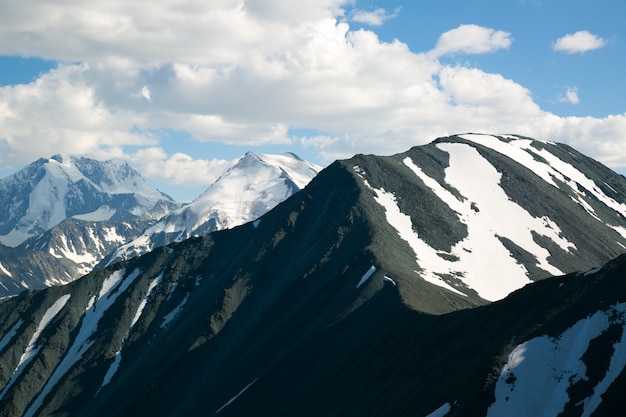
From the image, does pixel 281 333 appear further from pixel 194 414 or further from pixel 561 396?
pixel 561 396

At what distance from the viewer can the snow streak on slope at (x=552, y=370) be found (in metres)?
76.6

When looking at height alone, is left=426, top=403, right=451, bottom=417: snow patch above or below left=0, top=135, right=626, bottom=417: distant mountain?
below

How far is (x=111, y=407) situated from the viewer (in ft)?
591

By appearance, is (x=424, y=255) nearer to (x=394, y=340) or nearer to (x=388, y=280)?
(x=388, y=280)

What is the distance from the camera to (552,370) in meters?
80.5

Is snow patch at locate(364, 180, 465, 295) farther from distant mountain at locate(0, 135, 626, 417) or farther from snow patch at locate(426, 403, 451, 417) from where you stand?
snow patch at locate(426, 403, 451, 417)

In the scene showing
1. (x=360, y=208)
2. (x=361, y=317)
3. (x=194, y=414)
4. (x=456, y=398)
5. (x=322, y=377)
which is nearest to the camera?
(x=456, y=398)

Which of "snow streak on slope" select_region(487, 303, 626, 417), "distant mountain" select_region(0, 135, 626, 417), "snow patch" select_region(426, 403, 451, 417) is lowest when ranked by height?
"snow streak on slope" select_region(487, 303, 626, 417)

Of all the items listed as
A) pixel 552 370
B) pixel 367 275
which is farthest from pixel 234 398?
pixel 552 370

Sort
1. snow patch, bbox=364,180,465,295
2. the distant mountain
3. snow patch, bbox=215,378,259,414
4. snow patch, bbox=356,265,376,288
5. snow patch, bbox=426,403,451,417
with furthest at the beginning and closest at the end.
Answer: snow patch, bbox=364,180,465,295
snow patch, bbox=356,265,376,288
snow patch, bbox=215,378,259,414
snow patch, bbox=426,403,451,417
the distant mountain

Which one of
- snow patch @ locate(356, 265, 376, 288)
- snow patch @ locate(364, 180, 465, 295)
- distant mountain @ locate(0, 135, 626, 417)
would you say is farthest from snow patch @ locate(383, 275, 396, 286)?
snow patch @ locate(364, 180, 465, 295)

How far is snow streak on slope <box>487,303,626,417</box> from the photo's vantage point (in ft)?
251

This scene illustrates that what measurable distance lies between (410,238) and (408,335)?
7132 centimetres

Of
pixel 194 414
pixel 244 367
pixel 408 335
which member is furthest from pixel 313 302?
pixel 408 335
